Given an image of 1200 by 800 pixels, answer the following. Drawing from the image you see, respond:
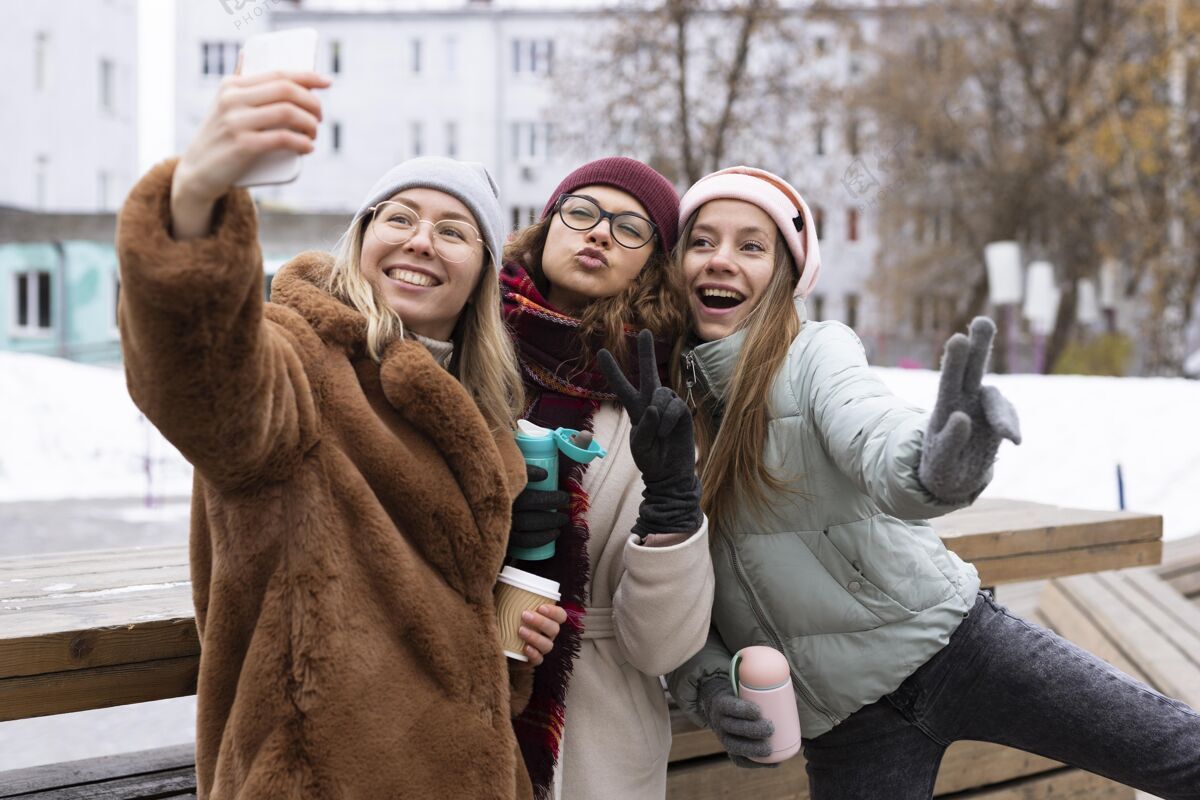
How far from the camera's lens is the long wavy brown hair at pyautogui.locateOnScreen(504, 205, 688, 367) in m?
2.37

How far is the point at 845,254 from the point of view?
40.0 meters

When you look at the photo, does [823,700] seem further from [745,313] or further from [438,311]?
[438,311]

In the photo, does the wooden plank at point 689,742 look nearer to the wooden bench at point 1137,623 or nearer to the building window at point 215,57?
the wooden bench at point 1137,623

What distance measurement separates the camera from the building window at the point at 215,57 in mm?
40969

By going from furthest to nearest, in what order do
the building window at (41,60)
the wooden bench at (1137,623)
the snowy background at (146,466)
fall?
the building window at (41,60) < the snowy background at (146,466) < the wooden bench at (1137,623)

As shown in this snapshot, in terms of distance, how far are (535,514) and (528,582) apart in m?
0.14

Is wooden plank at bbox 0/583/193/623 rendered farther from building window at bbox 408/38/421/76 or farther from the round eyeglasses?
building window at bbox 408/38/421/76

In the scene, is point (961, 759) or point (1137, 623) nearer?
point (961, 759)

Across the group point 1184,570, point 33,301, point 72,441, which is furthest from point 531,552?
point 33,301

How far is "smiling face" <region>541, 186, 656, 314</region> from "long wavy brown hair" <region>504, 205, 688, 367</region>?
27 mm

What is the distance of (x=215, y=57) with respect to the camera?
41.6 meters

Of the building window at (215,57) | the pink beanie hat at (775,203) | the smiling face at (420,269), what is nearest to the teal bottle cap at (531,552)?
the smiling face at (420,269)

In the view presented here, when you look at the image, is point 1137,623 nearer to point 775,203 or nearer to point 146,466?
point 775,203

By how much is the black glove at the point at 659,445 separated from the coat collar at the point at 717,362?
0.32 meters
